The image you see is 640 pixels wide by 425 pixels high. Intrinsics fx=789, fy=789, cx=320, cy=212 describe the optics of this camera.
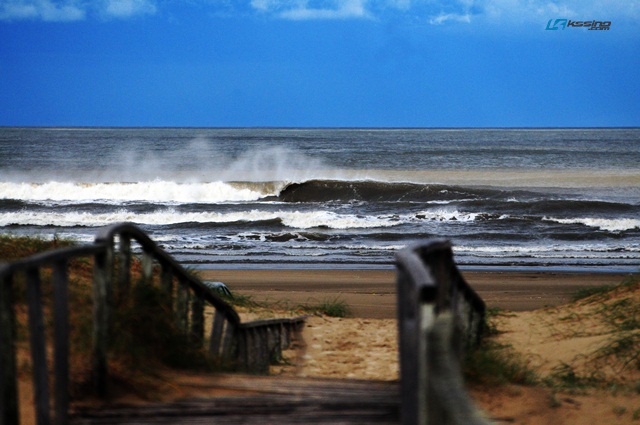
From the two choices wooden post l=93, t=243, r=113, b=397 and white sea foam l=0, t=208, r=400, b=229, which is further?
white sea foam l=0, t=208, r=400, b=229

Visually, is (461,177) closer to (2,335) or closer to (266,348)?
(266,348)

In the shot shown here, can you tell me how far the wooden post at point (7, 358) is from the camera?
3.35 meters

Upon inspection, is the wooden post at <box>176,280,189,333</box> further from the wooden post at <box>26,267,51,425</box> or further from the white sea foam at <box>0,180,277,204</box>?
the white sea foam at <box>0,180,277,204</box>

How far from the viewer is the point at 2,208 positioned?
28.6m

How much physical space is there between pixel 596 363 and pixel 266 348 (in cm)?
312

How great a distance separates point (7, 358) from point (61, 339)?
1.27 ft

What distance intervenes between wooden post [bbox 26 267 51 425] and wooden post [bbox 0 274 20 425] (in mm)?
87

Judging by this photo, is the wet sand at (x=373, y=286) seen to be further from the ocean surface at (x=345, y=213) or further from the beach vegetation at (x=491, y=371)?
the beach vegetation at (x=491, y=371)

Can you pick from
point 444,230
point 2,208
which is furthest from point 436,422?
point 2,208

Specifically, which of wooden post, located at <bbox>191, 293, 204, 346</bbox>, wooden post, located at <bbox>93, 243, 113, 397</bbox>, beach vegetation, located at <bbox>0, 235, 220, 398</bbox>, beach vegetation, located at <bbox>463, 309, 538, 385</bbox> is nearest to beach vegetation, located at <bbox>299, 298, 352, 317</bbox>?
beach vegetation, located at <bbox>463, 309, 538, 385</bbox>

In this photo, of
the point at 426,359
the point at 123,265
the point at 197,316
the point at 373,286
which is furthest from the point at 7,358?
the point at 373,286

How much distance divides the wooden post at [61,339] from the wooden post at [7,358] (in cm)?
25

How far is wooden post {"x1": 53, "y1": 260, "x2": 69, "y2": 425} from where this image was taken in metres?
3.80

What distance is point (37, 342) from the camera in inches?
141
